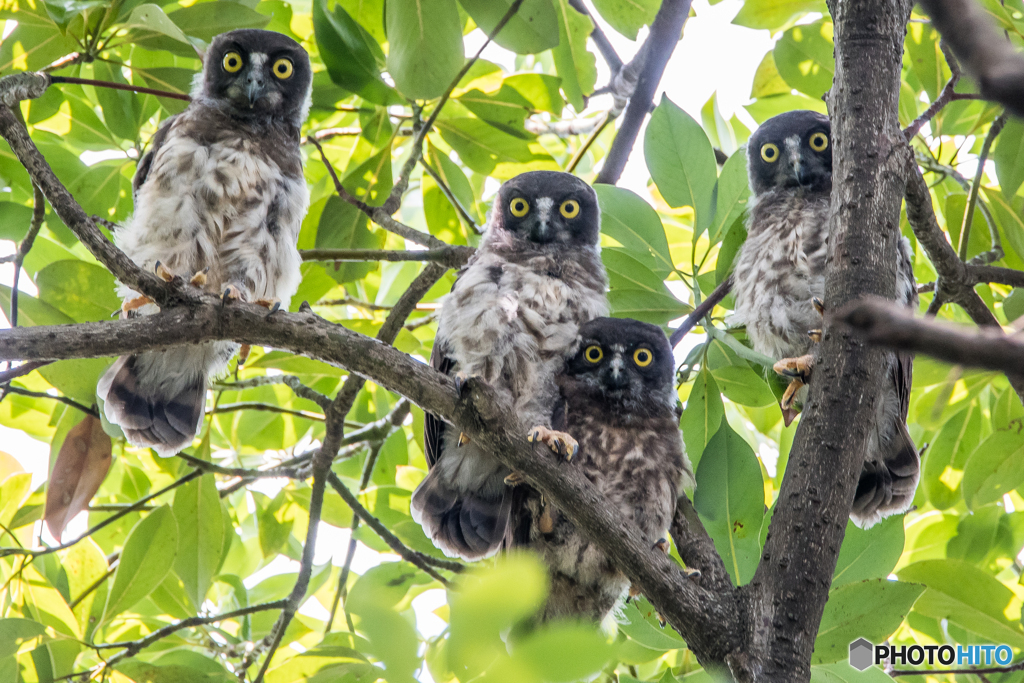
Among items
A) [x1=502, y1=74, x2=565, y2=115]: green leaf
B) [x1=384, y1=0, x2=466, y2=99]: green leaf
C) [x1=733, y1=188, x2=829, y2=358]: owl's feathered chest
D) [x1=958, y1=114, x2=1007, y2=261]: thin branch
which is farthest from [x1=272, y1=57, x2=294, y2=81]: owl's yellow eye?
[x1=958, y1=114, x2=1007, y2=261]: thin branch

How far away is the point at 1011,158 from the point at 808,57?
111 cm

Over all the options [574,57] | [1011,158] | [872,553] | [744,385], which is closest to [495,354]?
[744,385]

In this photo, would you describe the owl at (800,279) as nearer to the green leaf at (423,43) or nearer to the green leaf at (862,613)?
the green leaf at (862,613)

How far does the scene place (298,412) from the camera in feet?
13.9

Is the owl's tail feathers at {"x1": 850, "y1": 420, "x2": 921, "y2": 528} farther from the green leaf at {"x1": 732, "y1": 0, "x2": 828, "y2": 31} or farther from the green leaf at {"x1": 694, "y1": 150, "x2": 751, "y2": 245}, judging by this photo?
the green leaf at {"x1": 732, "y1": 0, "x2": 828, "y2": 31}

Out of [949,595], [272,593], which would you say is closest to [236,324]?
[949,595]

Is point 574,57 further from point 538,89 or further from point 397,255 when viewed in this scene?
point 397,255

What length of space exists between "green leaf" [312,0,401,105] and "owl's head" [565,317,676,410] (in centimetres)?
146

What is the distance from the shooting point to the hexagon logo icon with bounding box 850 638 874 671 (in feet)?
8.99

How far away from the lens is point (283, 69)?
3.85 metres

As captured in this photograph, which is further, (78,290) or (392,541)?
(392,541)

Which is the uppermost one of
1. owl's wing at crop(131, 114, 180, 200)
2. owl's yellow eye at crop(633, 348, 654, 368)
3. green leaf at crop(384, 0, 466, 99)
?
green leaf at crop(384, 0, 466, 99)

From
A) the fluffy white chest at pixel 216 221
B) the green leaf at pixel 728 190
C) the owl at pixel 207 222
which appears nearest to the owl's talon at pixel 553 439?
the green leaf at pixel 728 190

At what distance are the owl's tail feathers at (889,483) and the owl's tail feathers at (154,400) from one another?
2730 millimetres
